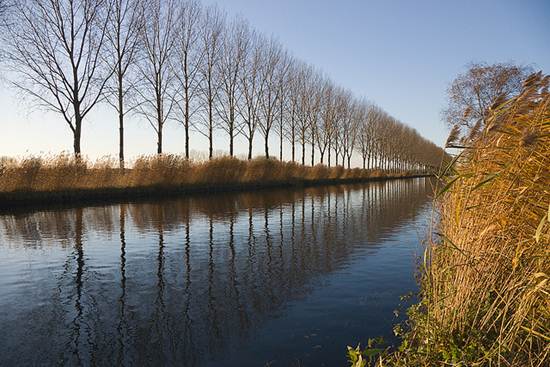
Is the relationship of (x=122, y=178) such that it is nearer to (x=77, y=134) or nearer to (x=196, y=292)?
(x=77, y=134)

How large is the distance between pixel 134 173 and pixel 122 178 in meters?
0.76

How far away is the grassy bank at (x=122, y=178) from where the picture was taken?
1727cm

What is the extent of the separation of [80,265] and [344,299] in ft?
16.3

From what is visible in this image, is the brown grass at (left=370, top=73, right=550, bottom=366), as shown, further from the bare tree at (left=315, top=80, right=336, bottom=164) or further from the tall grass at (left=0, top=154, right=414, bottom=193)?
the bare tree at (left=315, top=80, right=336, bottom=164)

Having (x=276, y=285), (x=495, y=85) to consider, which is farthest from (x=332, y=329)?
(x=495, y=85)

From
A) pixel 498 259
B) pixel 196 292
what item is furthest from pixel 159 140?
pixel 498 259

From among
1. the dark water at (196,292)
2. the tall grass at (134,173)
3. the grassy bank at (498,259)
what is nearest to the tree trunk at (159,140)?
the tall grass at (134,173)

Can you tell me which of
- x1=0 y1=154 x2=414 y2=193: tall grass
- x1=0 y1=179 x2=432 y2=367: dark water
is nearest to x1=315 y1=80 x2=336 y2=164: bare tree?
x1=0 y1=154 x2=414 y2=193: tall grass

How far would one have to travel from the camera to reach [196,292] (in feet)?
19.7

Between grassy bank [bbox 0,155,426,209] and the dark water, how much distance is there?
6488 millimetres

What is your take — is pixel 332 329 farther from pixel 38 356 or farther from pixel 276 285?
pixel 38 356

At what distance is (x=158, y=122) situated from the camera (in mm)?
27594

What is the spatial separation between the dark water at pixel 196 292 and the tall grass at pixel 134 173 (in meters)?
6.71

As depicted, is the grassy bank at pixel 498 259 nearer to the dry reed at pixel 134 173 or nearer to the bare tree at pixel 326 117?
the dry reed at pixel 134 173
